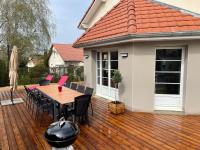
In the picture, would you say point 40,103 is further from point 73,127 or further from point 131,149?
point 73,127

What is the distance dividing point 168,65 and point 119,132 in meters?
3.36

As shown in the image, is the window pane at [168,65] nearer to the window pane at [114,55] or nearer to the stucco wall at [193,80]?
the stucco wall at [193,80]

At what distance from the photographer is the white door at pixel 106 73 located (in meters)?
9.03

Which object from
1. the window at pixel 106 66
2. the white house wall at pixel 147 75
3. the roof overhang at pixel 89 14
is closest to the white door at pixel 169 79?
the white house wall at pixel 147 75

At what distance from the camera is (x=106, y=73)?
963cm

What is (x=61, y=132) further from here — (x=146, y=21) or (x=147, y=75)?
(x=146, y=21)

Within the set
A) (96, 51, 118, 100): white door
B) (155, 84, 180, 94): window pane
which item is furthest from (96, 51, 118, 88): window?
(155, 84, 180, 94): window pane

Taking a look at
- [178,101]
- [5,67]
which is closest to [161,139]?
[178,101]

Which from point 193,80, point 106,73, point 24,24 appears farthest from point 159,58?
point 24,24

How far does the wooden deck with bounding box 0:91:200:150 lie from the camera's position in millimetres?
4711

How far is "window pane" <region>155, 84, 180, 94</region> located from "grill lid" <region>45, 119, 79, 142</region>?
19.2 ft

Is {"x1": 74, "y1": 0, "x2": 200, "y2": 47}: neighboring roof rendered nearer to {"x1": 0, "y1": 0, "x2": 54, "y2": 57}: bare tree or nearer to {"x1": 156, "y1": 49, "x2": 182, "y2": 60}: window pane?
{"x1": 156, "y1": 49, "x2": 182, "y2": 60}: window pane

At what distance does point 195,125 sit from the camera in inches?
234

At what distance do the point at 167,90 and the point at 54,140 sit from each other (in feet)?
20.4
